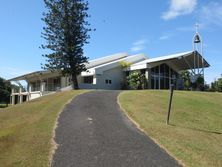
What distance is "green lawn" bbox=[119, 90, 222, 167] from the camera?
10.7 metres

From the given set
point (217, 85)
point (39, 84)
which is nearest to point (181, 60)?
point (217, 85)

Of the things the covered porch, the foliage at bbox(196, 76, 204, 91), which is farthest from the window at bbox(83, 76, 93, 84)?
the foliage at bbox(196, 76, 204, 91)

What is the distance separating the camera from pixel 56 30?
120ft

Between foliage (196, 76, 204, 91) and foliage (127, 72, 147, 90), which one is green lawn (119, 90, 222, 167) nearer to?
foliage (127, 72, 147, 90)

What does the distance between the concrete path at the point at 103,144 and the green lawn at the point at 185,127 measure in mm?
555

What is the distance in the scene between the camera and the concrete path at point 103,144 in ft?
32.1

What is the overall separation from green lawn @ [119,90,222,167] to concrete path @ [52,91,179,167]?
0.56m

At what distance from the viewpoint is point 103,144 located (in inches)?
447

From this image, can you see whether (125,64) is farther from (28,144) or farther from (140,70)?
(28,144)

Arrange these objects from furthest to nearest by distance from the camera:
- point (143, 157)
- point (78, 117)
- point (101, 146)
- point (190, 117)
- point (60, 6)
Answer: point (60, 6)
point (190, 117)
point (78, 117)
point (101, 146)
point (143, 157)

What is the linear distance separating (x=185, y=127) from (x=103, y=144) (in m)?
5.37

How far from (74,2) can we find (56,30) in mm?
3406

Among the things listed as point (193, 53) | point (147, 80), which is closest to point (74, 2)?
point (147, 80)

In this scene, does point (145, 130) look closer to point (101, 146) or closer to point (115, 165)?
point (101, 146)
